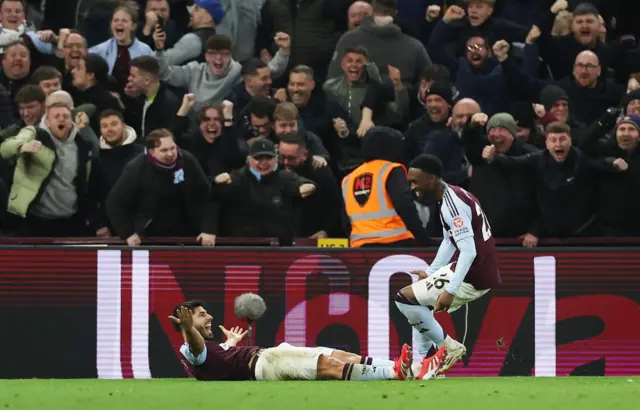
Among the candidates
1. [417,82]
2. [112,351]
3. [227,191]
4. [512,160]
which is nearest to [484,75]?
[417,82]

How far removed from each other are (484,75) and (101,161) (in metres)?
4.45

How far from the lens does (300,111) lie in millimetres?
15773

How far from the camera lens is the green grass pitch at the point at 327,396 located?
9.55m

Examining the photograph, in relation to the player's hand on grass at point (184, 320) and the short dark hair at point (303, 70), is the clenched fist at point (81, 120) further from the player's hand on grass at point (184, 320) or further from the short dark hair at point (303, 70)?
the player's hand on grass at point (184, 320)

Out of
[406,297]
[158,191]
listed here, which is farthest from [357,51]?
[406,297]

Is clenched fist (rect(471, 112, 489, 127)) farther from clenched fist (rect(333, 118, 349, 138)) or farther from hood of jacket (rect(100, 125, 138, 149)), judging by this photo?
hood of jacket (rect(100, 125, 138, 149))

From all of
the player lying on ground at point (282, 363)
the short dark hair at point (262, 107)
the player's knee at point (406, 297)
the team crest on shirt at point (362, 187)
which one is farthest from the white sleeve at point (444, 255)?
the short dark hair at point (262, 107)

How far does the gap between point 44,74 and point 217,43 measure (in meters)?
1.97

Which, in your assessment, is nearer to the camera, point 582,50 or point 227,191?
point 227,191

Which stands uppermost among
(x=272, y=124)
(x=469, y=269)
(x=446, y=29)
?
(x=446, y=29)

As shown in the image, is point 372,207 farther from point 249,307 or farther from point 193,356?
point 193,356

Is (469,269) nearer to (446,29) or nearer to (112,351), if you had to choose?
(112,351)

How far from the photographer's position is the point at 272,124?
49.8 ft

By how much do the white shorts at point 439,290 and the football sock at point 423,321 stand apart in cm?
8
